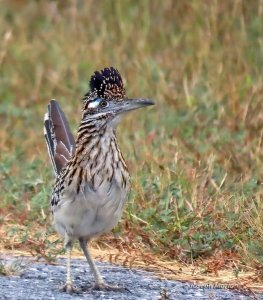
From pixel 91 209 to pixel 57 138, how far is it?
1.29 m

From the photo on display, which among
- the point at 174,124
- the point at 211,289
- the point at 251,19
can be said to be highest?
the point at 251,19

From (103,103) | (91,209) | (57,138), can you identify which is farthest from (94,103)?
(57,138)

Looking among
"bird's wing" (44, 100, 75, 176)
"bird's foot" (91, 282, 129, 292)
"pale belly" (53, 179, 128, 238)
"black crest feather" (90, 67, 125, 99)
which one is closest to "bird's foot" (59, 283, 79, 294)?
"bird's foot" (91, 282, 129, 292)

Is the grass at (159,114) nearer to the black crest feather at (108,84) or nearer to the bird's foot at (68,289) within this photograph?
the bird's foot at (68,289)

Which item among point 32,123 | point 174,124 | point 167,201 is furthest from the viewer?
point 32,123

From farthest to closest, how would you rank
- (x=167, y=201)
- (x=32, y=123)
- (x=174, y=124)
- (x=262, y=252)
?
1. (x=32, y=123)
2. (x=174, y=124)
3. (x=167, y=201)
4. (x=262, y=252)

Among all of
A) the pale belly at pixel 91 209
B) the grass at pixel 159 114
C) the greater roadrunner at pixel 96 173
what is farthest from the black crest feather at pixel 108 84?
the grass at pixel 159 114

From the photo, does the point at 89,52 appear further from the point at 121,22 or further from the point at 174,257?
the point at 174,257

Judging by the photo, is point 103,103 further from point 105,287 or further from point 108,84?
point 105,287

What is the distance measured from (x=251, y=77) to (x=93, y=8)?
3071mm

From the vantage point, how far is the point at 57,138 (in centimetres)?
870

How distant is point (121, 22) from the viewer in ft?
45.4

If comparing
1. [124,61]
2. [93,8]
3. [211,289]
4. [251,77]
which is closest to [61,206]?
[211,289]

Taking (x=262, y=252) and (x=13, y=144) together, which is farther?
(x=13, y=144)
